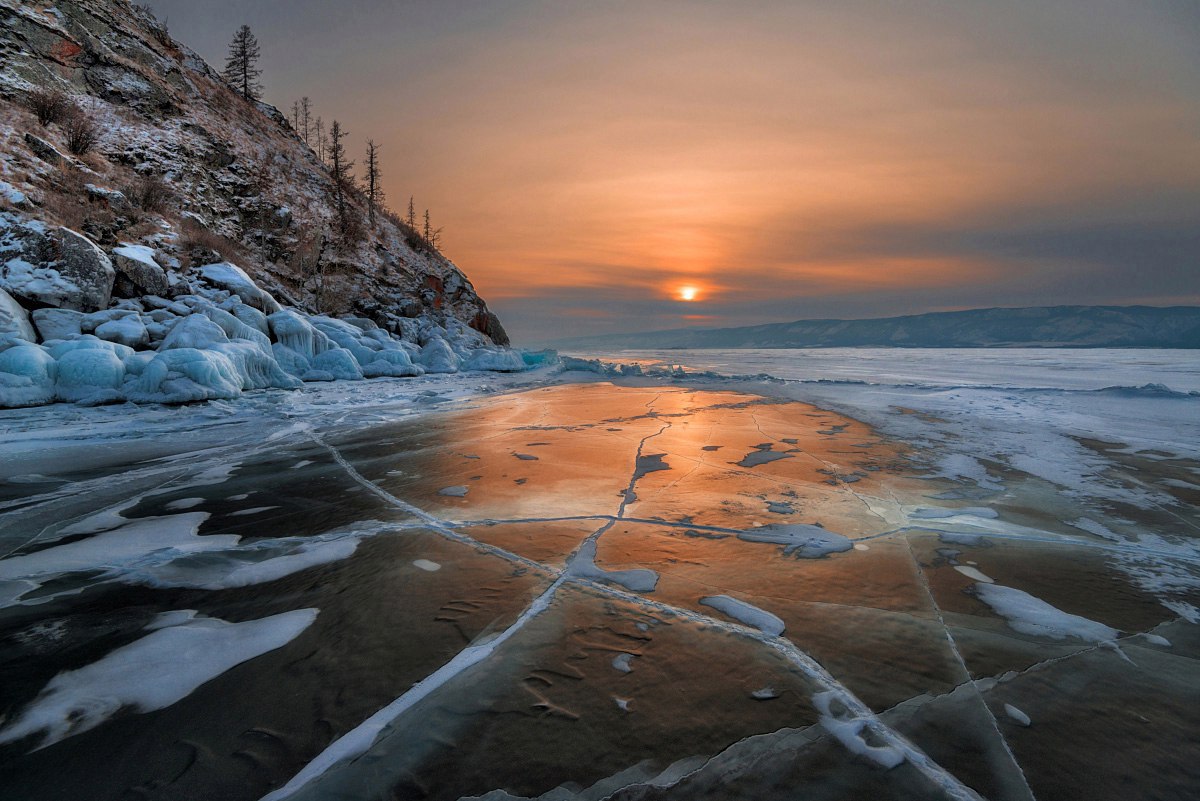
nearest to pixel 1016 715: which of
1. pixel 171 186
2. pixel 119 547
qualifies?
pixel 119 547

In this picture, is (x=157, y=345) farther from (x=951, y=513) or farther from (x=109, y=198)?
(x=951, y=513)

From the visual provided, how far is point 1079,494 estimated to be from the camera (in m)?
3.94

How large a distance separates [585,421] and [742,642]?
19.3 ft

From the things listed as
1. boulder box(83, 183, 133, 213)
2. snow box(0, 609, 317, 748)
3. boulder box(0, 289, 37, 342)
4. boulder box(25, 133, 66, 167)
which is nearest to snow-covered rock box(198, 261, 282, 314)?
boulder box(83, 183, 133, 213)

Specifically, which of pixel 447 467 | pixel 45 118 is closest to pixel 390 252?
pixel 45 118

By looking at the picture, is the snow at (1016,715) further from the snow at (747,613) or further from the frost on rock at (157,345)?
the frost on rock at (157,345)

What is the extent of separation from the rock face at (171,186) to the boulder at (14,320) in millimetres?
694

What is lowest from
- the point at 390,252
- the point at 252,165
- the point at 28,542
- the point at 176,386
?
the point at 28,542

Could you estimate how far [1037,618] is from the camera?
6.93 feet

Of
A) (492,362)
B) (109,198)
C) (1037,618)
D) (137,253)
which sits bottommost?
(1037,618)

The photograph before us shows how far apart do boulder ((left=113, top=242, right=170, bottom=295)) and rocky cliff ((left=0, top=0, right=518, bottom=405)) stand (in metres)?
0.03

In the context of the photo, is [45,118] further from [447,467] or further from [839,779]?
[839,779]

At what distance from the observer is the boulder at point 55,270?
354 inches

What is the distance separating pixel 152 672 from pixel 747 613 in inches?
89.0
